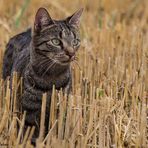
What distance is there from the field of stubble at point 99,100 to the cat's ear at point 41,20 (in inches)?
17.8

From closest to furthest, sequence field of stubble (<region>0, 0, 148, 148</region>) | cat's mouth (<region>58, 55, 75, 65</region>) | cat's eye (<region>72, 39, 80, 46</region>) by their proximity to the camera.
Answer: field of stubble (<region>0, 0, 148, 148</region>), cat's mouth (<region>58, 55, 75, 65</region>), cat's eye (<region>72, 39, 80, 46</region>)

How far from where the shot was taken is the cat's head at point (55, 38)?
4250mm

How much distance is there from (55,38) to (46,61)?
0.58ft

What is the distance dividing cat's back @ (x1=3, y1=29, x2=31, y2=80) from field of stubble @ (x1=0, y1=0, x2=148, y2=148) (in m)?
0.29

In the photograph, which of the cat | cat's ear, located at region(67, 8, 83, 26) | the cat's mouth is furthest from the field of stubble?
cat's ear, located at region(67, 8, 83, 26)

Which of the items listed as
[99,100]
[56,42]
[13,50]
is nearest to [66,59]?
[56,42]

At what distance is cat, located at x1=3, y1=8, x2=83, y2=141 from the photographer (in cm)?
429

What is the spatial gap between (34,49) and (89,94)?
1.76 feet

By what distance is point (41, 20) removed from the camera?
4.41 metres

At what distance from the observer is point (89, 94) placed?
15.0 ft

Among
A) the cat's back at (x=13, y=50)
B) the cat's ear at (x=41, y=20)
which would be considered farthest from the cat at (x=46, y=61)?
the cat's back at (x=13, y=50)

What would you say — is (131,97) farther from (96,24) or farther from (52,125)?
(96,24)

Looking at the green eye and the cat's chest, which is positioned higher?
the green eye

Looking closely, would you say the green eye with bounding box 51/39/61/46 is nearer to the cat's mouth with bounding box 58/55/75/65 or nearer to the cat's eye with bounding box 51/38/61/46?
the cat's eye with bounding box 51/38/61/46
